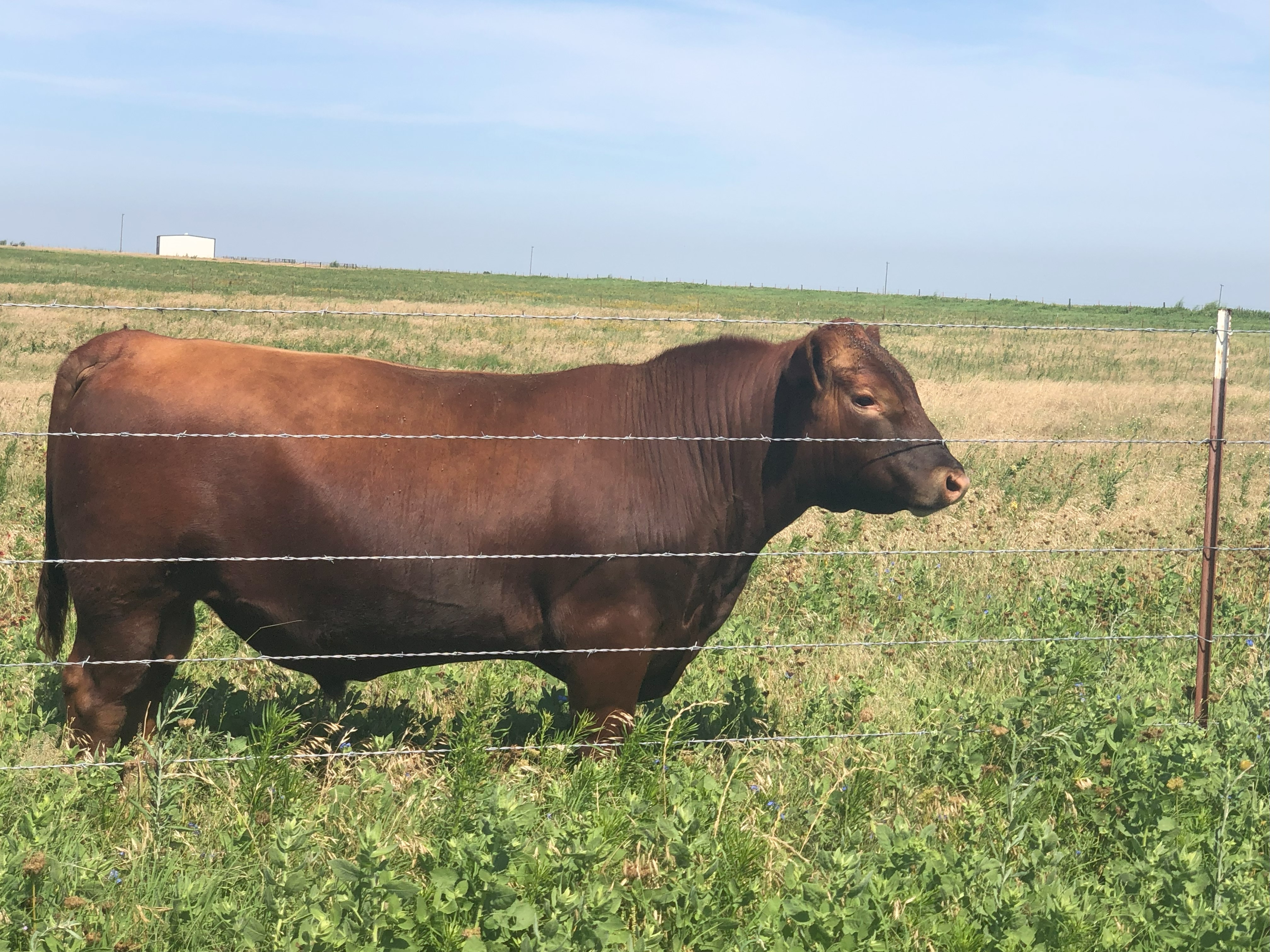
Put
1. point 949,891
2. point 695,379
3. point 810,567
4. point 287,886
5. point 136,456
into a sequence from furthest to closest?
point 810,567, point 695,379, point 136,456, point 949,891, point 287,886

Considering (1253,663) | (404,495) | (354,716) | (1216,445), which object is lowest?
(354,716)

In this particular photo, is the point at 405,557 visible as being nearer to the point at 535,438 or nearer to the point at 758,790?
the point at 535,438

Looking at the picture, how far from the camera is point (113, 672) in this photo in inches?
163

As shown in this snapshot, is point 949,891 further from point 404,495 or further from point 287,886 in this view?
point 404,495

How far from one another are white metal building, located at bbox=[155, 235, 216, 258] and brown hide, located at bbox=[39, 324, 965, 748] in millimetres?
Answer: 157078

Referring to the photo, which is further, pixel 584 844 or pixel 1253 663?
pixel 1253 663

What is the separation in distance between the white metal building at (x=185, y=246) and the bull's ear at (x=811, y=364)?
157 meters

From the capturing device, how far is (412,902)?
2973 mm

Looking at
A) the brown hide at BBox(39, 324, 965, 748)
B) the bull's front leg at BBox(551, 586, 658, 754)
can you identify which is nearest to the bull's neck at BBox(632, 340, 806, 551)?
the brown hide at BBox(39, 324, 965, 748)

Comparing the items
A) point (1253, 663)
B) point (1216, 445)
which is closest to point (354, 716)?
point (1216, 445)

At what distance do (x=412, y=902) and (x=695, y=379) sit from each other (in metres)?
2.59

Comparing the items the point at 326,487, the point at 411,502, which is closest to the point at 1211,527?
the point at 411,502

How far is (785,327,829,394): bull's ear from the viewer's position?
4504mm

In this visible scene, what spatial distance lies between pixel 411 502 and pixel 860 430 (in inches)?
74.2
